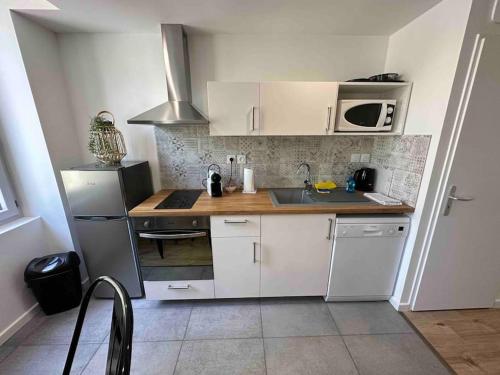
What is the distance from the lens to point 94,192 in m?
1.51

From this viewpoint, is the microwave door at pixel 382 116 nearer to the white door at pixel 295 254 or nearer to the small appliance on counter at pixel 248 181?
the white door at pixel 295 254

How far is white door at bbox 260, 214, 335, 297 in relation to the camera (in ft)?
5.04

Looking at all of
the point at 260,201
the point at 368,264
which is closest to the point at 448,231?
the point at 368,264

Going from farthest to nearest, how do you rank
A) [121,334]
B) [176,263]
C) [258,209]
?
[176,263], [258,209], [121,334]

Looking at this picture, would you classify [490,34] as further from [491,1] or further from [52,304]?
[52,304]

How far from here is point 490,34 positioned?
3.82ft

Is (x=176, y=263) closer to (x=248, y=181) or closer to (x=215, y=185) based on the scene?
(x=215, y=185)

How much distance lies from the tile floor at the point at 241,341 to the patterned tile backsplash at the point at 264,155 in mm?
1130

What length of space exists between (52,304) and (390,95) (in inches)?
131

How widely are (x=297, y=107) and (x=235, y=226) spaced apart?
3.51 ft

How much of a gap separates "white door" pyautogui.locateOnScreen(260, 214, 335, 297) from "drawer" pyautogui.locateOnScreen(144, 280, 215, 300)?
469mm

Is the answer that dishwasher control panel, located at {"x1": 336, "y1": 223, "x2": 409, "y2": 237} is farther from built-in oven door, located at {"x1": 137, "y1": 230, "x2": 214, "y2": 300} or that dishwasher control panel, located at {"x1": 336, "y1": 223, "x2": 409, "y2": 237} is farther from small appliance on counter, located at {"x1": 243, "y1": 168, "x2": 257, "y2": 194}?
built-in oven door, located at {"x1": 137, "y1": 230, "x2": 214, "y2": 300}

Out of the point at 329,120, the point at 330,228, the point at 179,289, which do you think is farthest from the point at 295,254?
the point at 329,120

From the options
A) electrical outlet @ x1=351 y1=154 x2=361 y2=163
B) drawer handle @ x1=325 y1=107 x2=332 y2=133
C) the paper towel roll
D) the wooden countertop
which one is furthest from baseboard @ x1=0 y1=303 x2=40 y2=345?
electrical outlet @ x1=351 y1=154 x2=361 y2=163
